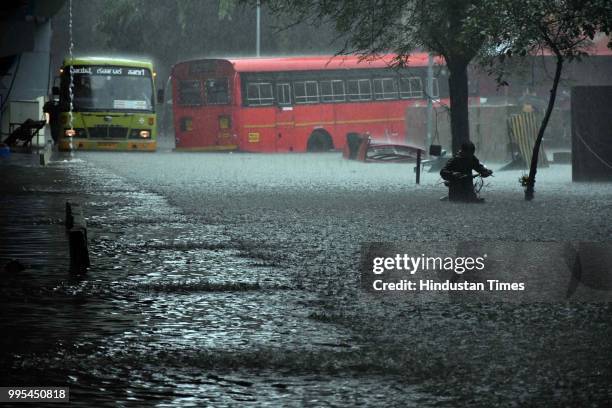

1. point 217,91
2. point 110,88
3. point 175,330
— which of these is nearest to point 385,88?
point 217,91

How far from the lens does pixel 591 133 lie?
30234mm

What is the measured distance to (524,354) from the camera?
7.43 meters

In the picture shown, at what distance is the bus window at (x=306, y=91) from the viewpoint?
48375 millimetres

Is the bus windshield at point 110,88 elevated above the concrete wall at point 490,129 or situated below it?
above

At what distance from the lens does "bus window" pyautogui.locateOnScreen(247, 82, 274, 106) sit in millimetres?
47719

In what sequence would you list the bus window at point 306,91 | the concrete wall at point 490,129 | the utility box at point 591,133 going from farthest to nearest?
the bus window at point 306,91 → the concrete wall at point 490,129 → the utility box at point 591,133

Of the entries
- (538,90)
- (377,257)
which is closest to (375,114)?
(538,90)

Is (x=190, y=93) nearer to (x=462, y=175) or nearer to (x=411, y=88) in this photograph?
(x=411, y=88)

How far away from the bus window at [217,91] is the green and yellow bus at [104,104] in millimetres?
5056

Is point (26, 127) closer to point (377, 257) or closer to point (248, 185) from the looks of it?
point (248, 185)

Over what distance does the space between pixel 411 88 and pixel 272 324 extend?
136 ft

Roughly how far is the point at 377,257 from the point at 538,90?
47.3 meters

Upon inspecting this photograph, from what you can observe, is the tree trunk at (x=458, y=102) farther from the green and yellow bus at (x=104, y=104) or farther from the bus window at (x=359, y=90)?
the bus window at (x=359, y=90)

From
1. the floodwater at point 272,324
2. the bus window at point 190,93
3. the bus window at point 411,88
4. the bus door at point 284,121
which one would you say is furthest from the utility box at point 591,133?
the bus window at point 190,93
